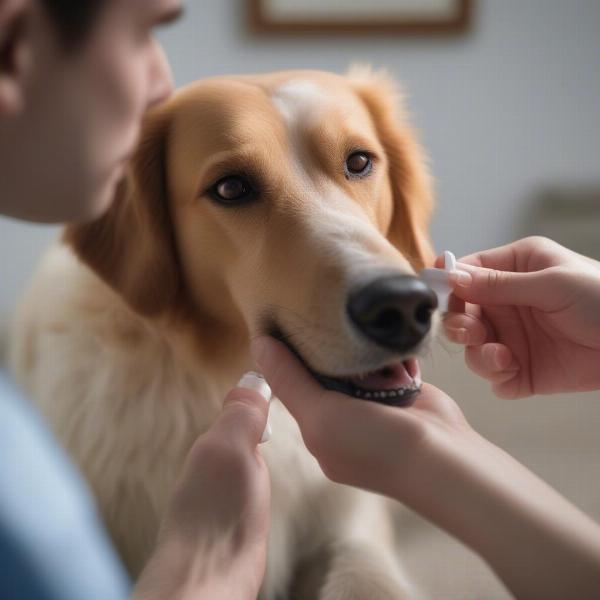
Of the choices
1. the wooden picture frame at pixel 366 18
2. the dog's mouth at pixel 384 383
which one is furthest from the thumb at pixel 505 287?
the wooden picture frame at pixel 366 18

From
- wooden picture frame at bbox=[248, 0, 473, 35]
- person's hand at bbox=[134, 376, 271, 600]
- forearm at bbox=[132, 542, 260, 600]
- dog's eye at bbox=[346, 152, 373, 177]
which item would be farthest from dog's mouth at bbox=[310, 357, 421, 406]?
wooden picture frame at bbox=[248, 0, 473, 35]

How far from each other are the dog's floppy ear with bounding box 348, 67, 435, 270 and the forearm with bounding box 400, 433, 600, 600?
59 cm

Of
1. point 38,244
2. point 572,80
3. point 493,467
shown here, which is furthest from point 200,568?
point 572,80

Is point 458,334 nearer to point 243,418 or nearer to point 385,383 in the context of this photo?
point 385,383

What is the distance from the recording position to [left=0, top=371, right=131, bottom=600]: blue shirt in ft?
1.21

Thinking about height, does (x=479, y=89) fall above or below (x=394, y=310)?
below

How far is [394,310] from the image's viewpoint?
711 millimetres

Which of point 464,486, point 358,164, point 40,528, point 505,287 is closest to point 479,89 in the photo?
point 358,164

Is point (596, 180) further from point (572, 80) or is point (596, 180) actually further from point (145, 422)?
point (145, 422)

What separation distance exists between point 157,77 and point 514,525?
0.50 metres

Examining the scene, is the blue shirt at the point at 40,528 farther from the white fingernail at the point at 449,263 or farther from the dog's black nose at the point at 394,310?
the white fingernail at the point at 449,263

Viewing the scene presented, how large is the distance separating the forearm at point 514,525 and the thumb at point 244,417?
0.62ft

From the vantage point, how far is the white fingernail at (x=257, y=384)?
0.79 metres

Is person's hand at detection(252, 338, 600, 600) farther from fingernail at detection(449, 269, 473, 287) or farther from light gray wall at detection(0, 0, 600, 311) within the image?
light gray wall at detection(0, 0, 600, 311)
